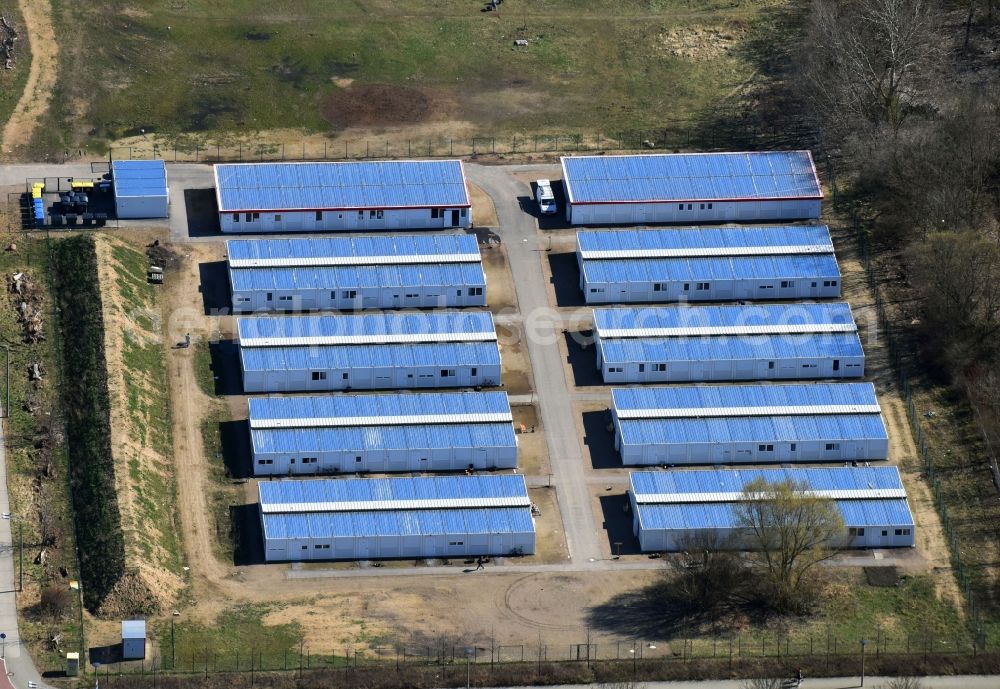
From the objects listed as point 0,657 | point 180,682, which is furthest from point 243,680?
point 0,657

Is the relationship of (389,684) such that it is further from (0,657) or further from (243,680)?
A: (0,657)

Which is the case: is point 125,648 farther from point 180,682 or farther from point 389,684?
point 389,684

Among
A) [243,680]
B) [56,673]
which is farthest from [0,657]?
[243,680]

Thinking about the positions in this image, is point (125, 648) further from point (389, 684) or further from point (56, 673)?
point (389, 684)

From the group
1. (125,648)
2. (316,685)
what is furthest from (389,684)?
(125,648)
